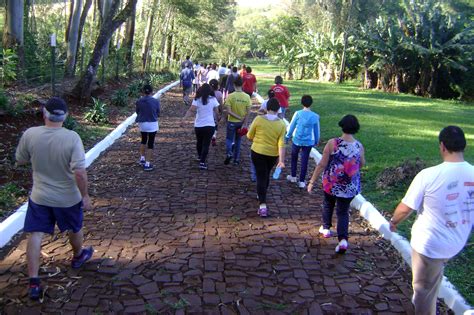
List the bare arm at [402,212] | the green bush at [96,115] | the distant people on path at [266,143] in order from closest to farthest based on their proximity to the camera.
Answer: the bare arm at [402,212] → the distant people on path at [266,143] → the green bush at [96,115]

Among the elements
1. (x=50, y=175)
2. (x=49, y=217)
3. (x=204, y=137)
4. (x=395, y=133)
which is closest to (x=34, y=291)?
(x=49, y=217)

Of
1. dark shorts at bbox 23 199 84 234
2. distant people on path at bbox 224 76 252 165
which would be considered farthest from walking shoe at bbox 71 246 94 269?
distant people on path at bbox 224 76 252 165

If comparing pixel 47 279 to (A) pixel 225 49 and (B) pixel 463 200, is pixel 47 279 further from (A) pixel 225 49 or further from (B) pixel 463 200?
(A) pixel 225 49

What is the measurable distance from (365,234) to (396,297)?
1.68 meters

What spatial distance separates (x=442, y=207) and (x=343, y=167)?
1819 mm

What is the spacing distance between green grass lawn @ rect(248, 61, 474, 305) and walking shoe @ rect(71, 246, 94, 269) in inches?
148

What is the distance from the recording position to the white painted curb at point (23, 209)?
5338 mm

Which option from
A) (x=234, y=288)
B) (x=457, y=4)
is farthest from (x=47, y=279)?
(x=457, y=4)

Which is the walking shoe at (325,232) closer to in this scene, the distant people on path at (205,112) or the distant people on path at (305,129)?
the distant people on path at (305,129)

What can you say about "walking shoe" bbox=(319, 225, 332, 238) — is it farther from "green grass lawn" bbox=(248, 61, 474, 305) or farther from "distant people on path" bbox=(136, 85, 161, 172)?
"distant people on path" bbox=(136, 85, 161, 172)

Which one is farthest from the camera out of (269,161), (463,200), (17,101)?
(17,101)

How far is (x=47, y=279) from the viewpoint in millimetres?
4508

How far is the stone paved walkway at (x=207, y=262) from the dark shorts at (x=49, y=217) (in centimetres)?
57

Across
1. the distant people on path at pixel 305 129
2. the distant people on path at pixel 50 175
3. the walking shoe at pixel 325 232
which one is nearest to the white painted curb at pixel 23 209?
the distant people on path at pixel 50 175
